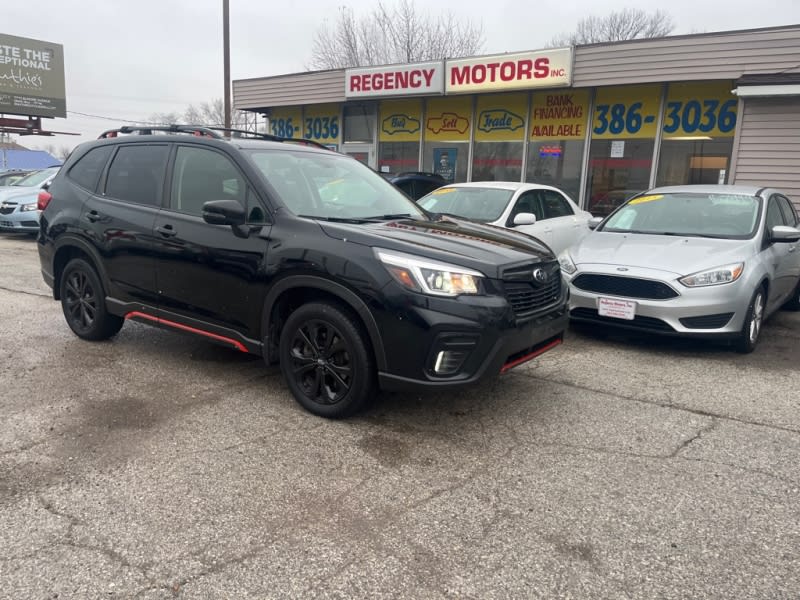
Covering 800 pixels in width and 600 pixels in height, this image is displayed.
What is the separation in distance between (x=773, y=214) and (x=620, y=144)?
5934 millimetres

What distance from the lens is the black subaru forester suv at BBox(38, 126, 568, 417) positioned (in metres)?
3.60

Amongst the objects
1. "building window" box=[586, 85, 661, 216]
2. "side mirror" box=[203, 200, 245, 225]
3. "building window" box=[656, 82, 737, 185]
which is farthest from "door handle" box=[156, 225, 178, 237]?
"building window" box=[656, 82, 737, 185]

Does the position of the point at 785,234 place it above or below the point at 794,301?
above

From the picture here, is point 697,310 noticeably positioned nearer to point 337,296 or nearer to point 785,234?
point 785,234

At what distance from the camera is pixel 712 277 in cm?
551

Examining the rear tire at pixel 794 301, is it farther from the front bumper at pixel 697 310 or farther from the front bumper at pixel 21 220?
the front bumper at pixel 21 220

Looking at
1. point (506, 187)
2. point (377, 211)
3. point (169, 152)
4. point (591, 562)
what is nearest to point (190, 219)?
point (169, 152)

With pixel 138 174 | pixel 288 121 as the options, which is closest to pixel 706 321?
pixel 138 174

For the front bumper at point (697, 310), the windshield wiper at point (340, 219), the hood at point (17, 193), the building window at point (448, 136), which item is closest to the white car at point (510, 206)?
the front bumper at point (697, 310)

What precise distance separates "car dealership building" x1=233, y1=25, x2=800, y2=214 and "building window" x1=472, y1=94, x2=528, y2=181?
0.02 m

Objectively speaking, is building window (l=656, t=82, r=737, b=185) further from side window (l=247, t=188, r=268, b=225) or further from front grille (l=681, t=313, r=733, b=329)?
side window (l=247, t=188, r=268, b=225)

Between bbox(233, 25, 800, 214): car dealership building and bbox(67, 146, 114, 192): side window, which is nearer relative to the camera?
bbox(67, 146, 114, 192): side window

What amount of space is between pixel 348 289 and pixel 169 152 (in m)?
2.11

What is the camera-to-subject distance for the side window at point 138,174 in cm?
484
